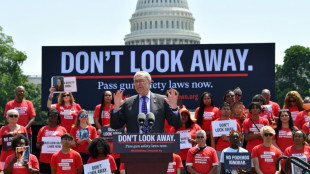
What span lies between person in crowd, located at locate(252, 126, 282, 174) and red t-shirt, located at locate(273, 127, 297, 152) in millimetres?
858

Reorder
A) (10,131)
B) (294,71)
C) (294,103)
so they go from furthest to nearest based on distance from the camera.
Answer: (294,71)
(294,103)
(10,131)

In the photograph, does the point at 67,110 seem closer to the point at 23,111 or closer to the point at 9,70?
the point at 23,111

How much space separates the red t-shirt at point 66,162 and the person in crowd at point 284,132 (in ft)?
13.6

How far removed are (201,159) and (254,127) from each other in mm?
1469

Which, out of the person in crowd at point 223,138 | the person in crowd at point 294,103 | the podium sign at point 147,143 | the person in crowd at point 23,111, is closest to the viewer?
the podium sign at point 147,143

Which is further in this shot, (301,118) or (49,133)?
(301,118)

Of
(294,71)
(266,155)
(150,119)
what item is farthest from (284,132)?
(294,71)

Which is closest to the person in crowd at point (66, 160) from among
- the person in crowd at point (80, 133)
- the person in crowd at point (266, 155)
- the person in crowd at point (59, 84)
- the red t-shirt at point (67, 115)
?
the person in crowd at point (80, 133)

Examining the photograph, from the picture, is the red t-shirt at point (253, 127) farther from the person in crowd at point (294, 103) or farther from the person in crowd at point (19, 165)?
the person in crowd at point (19, 165)

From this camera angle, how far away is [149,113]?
8.52 m

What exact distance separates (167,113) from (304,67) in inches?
3472

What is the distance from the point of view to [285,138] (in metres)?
14.3

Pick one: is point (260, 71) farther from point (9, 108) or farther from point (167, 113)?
point (167, 113)

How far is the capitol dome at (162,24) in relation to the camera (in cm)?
13350
